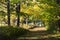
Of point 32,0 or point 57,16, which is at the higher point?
point 32,0

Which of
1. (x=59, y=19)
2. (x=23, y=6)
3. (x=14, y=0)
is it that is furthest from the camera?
(x=23, y=6)

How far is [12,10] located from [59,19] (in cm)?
685

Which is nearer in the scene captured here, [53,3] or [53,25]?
[53,3]

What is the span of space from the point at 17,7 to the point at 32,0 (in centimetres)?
202

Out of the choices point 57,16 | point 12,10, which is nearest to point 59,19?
point 57,16

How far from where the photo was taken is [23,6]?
3128 cm

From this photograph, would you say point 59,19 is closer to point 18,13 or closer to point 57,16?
point 57,16

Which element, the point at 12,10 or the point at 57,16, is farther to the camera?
the point at 12,10

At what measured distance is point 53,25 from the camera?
2297cm

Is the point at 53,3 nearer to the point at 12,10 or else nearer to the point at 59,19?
the point at 59,19

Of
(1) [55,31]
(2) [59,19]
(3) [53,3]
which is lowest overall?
(1) [55,31]

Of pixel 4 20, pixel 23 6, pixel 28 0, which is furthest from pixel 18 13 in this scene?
pixel 4 20

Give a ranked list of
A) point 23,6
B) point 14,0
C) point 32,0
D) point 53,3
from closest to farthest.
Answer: point 53,3
point 14,0
point 32,0
point 23,6

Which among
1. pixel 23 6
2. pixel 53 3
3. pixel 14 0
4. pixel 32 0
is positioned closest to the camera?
pixel 53 3
